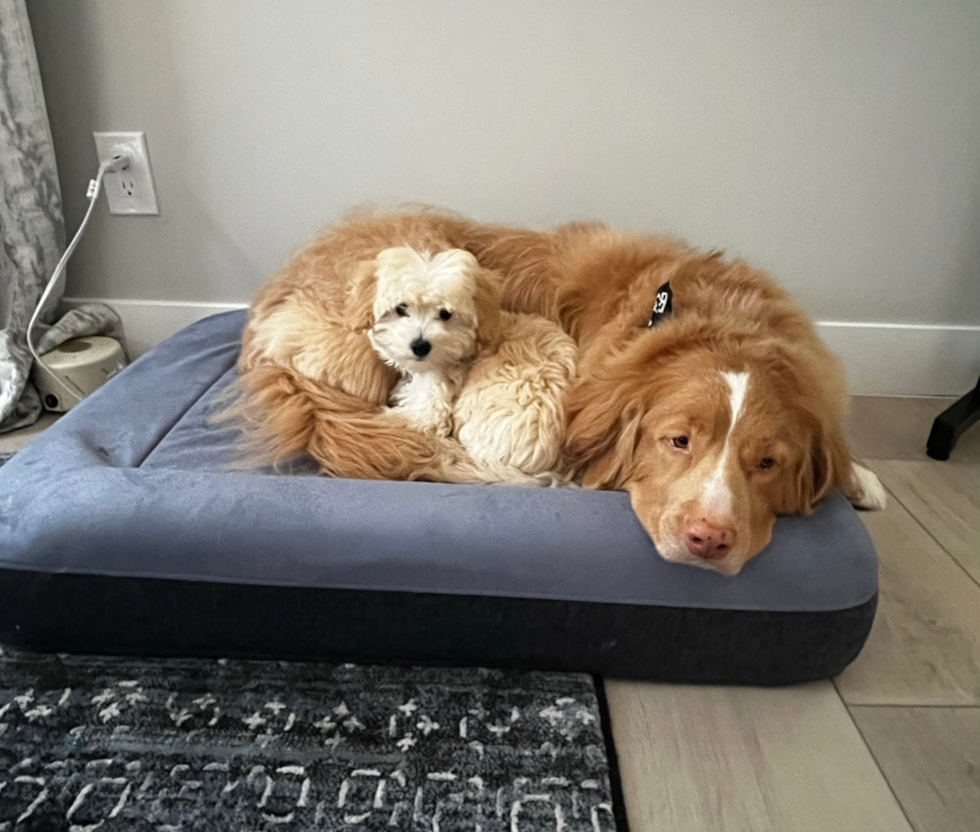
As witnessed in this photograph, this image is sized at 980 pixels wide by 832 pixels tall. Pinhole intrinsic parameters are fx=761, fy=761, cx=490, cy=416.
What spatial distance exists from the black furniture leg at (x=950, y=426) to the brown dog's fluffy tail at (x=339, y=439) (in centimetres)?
117

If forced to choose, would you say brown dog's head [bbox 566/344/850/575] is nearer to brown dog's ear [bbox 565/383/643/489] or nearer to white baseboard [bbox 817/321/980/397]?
brown dog's ear [bbox 565/383/643/489]

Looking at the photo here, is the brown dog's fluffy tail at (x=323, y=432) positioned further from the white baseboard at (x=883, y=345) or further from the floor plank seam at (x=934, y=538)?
the floor plank seam at (x=934, y=538)

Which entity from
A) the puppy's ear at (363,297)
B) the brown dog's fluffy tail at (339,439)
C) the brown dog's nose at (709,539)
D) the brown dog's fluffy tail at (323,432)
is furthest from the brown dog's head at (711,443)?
the puppy's ear at (363,297)

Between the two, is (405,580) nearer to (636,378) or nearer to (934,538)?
(636,378)

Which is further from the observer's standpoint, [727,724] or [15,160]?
[15,160]

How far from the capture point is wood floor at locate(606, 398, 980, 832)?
103 cm

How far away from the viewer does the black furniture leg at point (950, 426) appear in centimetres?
189

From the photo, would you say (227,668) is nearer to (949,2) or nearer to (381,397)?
(381,397)

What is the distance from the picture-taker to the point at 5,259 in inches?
74.4

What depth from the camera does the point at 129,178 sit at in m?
1.99

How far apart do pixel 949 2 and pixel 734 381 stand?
4.29 feet

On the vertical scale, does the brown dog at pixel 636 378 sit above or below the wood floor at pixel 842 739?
above

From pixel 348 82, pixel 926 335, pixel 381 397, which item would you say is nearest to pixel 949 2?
pixel 926 335

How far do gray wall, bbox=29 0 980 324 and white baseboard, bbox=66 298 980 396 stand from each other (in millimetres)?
84
